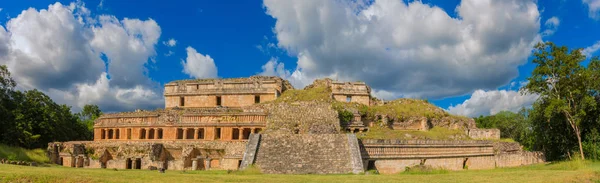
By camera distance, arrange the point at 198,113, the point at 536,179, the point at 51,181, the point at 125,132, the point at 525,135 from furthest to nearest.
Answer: the point at 525,135
the point at 125,132
the point at 198,113
the point at 536,179
the point at 51,181

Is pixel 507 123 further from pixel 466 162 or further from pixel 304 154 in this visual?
pixel 304 154

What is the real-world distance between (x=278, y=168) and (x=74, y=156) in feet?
45.6

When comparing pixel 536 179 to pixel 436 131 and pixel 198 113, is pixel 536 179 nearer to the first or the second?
pixel 436 131

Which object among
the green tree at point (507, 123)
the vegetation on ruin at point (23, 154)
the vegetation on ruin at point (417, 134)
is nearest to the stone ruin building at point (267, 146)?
the vegetation on ruin at point (23, 154)

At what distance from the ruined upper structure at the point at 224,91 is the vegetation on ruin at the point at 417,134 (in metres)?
9.70

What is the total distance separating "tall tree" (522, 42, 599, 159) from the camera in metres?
22.1

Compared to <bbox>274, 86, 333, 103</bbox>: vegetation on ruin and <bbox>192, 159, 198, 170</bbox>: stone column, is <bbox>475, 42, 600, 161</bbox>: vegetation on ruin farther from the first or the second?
<bbox>192, 159, 198, 170</bbox>: stone column

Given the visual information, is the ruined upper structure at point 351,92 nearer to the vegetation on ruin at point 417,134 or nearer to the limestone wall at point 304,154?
the vegetation on ruin at point 417,134

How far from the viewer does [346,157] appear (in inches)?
739

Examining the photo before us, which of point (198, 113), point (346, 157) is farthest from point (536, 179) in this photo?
point (198, 113)

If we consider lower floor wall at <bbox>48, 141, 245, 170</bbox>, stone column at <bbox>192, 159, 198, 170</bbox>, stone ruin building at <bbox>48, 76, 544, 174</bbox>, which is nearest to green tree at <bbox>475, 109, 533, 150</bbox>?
stone ruin building at <bbox>48, 76, 544, 174</bbox>

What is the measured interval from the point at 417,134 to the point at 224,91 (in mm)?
15734

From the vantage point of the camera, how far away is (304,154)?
1895cm

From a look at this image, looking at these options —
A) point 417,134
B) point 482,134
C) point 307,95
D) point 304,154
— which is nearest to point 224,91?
point 307,95
